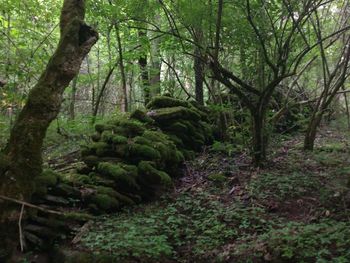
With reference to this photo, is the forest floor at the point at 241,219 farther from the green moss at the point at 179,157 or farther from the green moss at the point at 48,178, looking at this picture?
the green moss at the point at 48,178

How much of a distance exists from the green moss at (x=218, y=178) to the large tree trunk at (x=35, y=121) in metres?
3.79

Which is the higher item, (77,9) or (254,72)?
(77,9)

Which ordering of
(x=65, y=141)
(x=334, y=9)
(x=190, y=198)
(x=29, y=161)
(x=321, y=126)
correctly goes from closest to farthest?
(x=29, y=161) < (x=190, y=198) < (x=65, y=141) < (x=334, y=9) < (x=321, y=126)

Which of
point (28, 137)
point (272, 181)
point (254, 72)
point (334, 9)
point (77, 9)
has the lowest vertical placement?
point (272, 181)

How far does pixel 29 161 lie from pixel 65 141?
233 inches

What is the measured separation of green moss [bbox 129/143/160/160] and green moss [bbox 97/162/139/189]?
0.57 m

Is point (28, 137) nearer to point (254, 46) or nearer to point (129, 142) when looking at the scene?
point (129, 142)

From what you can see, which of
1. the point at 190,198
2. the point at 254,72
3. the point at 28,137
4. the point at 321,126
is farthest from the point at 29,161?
the point at 321,126

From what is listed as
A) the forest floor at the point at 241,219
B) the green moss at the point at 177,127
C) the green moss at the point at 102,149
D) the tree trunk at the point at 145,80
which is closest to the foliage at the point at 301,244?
the forest floor at the point at 241,219

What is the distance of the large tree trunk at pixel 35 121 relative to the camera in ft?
14.8

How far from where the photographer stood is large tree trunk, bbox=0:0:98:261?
450 cm

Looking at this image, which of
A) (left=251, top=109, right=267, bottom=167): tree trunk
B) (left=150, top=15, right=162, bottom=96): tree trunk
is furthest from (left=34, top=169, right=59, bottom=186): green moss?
(left=150, top=15, right=162, bottom=96): tree trunk

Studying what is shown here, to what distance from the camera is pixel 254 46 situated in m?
7.72

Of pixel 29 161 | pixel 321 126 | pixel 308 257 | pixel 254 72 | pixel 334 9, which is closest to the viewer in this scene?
pixel 308 257
